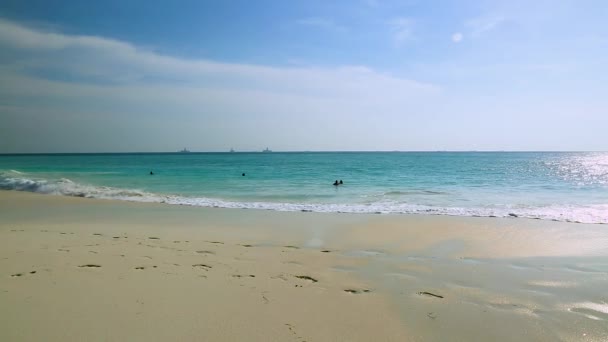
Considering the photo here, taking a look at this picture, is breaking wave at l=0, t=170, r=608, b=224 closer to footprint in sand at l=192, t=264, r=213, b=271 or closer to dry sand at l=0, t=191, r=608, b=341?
dry sand at l=0, t=191, r=608, b=341

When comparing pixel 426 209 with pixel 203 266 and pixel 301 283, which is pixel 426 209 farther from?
pixel 203 266

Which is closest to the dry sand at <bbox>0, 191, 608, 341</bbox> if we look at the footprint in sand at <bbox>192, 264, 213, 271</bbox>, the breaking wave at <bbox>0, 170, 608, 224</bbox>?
the footprint in sand at <bbox>192, 264, 213, 271</bbox>

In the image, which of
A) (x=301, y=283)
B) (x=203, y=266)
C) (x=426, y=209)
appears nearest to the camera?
(x=301, y=283)

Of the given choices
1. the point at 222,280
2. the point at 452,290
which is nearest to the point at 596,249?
the point at 452,290

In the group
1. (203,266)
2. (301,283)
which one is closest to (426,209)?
(301,283)

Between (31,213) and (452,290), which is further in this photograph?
(31,213)

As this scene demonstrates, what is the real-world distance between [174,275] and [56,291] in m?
1.50

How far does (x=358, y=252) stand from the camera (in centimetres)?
716

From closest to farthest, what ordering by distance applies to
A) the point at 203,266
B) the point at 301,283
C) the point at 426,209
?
the point at 301,283
the point at 203,266
the point at 426,209

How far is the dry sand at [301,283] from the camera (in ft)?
12.4

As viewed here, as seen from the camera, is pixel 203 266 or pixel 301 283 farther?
pixel 203 266

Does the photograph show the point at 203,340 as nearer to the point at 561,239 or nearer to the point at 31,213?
the point at 561,239

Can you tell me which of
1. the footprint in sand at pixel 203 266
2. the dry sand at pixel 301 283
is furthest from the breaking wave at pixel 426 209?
the footprint in sand at pixel 203 266

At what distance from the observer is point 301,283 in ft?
17.1
